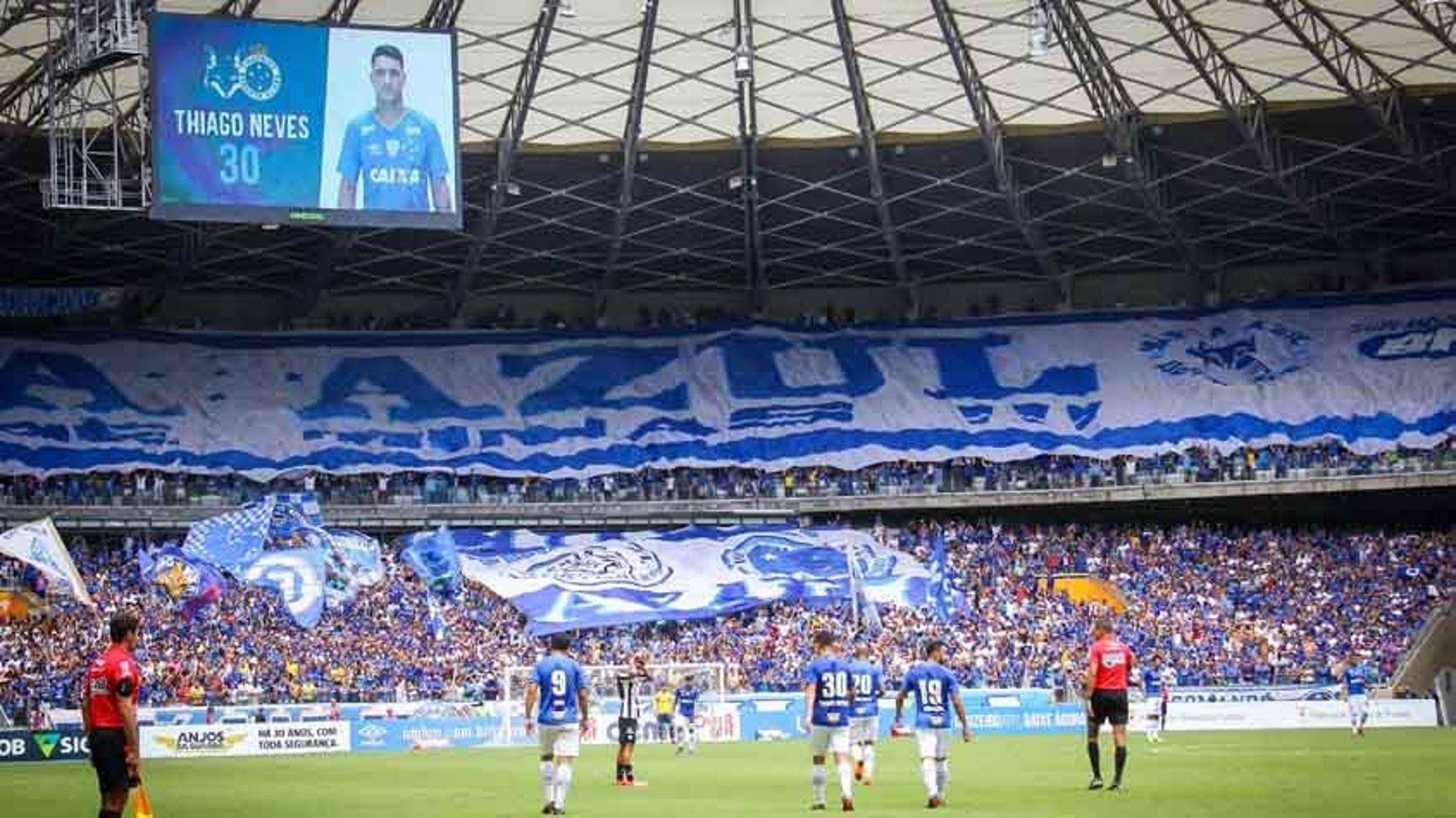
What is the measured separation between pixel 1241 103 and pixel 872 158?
38.0 ft

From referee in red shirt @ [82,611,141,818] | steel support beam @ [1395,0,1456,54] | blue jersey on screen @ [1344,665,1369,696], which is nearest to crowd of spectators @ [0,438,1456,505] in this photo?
steel support beam @ [1395,0,1456,54]

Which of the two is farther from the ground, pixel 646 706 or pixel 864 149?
pixel 864 149

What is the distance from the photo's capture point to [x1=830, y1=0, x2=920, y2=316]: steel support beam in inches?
2218

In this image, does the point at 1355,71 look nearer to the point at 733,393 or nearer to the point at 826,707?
the point at 733,393

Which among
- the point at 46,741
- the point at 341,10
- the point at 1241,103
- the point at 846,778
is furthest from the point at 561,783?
the point at 1241,103

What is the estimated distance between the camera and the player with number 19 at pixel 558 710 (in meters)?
25.1

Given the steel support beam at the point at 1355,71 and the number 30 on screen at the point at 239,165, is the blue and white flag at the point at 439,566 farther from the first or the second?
the steel support beam at the point at 1355,71

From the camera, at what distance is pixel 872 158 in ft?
213

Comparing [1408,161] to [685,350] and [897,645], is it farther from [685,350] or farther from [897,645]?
[685,350]

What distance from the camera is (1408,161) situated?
64.3 metres

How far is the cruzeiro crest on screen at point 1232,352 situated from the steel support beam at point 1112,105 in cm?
626

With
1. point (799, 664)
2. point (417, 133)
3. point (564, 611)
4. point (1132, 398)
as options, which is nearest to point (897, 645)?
point (799, 664)

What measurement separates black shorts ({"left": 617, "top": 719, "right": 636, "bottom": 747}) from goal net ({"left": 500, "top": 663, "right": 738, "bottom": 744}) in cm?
1703

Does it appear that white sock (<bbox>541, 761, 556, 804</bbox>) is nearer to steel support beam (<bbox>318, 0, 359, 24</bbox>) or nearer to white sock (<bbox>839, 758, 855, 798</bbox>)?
white sock (<bbox>839, 758, 855, 798</bbox>)
